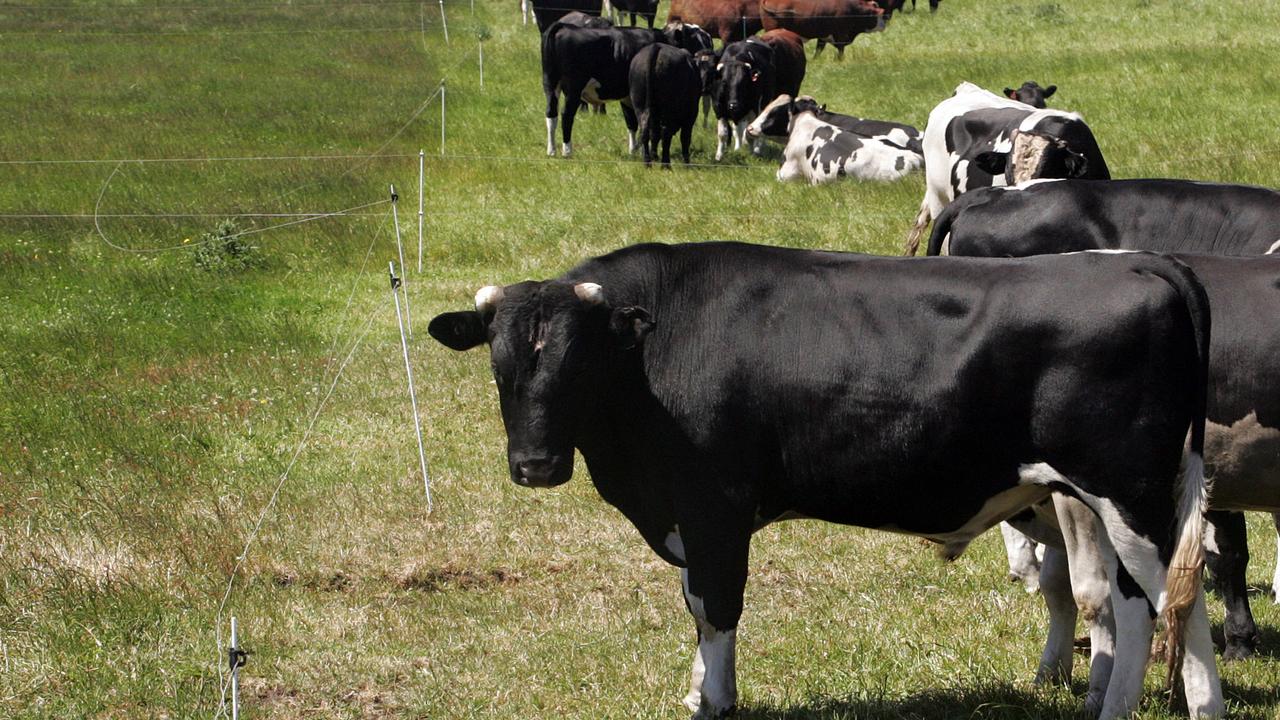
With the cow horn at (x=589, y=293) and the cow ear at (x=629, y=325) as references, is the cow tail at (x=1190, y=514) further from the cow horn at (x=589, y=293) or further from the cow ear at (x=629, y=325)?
the cow horn at (x=589, y=293)

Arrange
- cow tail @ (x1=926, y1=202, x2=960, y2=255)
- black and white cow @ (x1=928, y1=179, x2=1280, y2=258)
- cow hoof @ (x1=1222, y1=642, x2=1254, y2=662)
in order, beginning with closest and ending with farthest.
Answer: cow hoof @ (x1=1222, y1=642, x2=1254, y2=662), black and white cow @ (x1=928, y1=179, x2=1280, y2=258), cow tail @ (x1=926, y1=202, x2=960, y2=255)

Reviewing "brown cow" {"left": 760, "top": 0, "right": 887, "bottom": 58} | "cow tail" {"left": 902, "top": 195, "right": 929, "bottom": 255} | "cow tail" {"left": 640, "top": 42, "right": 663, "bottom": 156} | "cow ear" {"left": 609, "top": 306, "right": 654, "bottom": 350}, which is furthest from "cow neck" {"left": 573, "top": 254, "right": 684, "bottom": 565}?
"brown cow" {"left": 760, "top": 0, "right": 887, "bottom": 58}

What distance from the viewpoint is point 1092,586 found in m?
5.61

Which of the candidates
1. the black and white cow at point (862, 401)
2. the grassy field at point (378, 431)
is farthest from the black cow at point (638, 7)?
the black and white cow at point (862, 401)

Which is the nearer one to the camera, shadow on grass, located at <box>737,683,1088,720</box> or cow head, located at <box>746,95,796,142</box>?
shadow on grass, located at <box>737,683,1088,720</box>

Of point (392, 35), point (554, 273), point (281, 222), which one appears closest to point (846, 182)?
point (554, 273)

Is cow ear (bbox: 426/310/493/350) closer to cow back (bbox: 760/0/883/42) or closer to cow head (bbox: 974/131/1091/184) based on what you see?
cow head (bbox: 974/131/1091/184)

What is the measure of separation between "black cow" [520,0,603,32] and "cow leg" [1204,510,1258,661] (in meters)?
24.3

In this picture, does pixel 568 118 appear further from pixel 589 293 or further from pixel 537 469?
pixel 537 469

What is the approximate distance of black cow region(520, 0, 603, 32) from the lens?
29.6 m

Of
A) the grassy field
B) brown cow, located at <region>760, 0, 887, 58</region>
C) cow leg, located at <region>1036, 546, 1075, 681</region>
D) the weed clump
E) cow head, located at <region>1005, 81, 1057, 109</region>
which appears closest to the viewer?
cow leg, located at <region>1036, 546, 1075, 681</region>

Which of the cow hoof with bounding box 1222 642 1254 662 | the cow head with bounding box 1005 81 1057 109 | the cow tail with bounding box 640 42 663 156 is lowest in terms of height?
the cow tail with bounding box 640 42 663 156

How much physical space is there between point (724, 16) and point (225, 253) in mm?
19176

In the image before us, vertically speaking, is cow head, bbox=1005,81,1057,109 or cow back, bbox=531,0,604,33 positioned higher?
cow head, bbox=1005,81,1057,109
